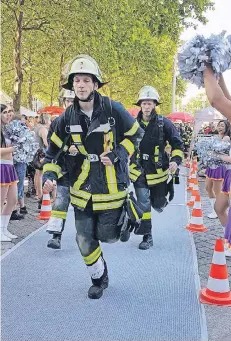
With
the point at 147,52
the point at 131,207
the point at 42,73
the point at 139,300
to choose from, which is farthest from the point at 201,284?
the point at 42,73

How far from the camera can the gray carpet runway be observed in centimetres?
377

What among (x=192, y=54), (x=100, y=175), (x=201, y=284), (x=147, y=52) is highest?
(x=147, y=52)

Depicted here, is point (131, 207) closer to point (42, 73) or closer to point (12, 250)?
point (12, 250)

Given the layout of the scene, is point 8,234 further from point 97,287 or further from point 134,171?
point 97,287

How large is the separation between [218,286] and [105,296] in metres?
1.05

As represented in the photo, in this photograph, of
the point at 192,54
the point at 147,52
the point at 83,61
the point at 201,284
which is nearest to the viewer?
the point at 192,54

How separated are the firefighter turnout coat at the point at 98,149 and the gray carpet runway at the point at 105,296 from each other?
894 mm

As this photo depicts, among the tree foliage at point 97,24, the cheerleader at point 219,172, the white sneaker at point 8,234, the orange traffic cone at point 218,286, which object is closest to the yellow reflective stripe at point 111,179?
the orange traffic cone at point 218,286

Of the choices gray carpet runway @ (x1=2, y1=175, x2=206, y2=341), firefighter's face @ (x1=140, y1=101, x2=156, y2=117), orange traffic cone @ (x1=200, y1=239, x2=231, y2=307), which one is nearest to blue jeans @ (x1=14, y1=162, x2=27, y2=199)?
gray carpet runway @ (x1=2, y1=175, x2=206, y2=341)

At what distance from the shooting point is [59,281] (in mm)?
4926

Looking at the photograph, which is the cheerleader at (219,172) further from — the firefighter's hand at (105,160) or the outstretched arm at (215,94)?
the outstretched arm at (215,94)

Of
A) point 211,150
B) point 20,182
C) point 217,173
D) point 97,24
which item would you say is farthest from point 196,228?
point 97,24

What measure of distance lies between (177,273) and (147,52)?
1257 centimetres

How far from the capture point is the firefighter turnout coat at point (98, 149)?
14.0 feet
